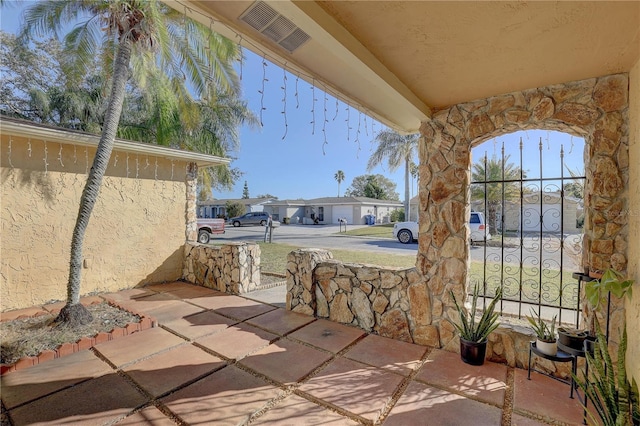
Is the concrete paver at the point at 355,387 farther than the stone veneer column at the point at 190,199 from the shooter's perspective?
No

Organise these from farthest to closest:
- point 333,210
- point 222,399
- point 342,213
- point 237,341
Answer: point 333,210 → point 342,213 → point 237,341 → point 222,399

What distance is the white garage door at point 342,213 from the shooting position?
29047 millimetres

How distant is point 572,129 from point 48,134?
22.8ft

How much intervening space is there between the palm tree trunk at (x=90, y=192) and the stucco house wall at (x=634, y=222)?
18.9 feet

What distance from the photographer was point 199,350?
3.15 meters

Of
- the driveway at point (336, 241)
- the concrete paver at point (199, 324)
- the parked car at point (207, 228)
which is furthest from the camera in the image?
the parked car at point (207, 228)

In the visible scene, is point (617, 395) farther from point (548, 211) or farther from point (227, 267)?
point (548, 211)

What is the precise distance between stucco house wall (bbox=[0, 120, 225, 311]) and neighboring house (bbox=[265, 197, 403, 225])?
76.6ft

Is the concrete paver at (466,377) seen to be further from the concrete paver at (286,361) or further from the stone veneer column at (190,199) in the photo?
the stone veneer column at (190,199)

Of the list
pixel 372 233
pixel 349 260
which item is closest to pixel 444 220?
pixel 349 260

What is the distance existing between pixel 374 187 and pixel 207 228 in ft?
89.9

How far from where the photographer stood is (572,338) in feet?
7.48

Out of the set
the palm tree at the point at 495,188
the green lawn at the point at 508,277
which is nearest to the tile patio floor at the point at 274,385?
the green lawn at the point at 508,277

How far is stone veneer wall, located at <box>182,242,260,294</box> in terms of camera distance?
17.4ft
